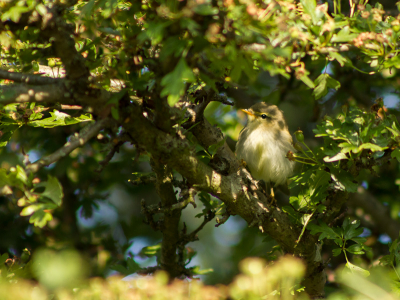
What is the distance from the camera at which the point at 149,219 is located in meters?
3.48

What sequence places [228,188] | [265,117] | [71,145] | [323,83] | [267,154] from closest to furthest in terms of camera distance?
[71,145] < [323,83] < [228,188] < [267,154] < [265,117]

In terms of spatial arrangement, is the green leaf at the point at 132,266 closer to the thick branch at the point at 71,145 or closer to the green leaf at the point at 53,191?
the thick branch at the point at 71,145

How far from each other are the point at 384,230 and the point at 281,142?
1601 mm

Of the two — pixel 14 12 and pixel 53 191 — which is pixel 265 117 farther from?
pixel 14 12

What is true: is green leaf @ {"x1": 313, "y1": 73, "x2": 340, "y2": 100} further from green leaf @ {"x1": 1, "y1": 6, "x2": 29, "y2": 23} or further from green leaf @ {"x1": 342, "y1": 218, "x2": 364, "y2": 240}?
green leaf @ {"x1": 1, "y1": 6, "x2": 29, "y2": 23}

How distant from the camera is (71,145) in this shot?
2125 mm

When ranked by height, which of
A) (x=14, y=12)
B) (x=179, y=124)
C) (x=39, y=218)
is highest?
(x=14, y=12)

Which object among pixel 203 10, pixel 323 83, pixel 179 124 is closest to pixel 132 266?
pixel 179 124

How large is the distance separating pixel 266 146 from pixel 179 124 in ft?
7.92

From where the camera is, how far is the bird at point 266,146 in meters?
4.84

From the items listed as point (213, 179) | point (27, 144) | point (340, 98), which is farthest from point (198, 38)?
point (340, 98)

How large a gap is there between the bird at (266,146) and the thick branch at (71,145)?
2.68 m

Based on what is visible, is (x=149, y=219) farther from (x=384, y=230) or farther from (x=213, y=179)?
(x=384, y=230)

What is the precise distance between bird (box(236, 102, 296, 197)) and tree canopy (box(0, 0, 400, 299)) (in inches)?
46.7
